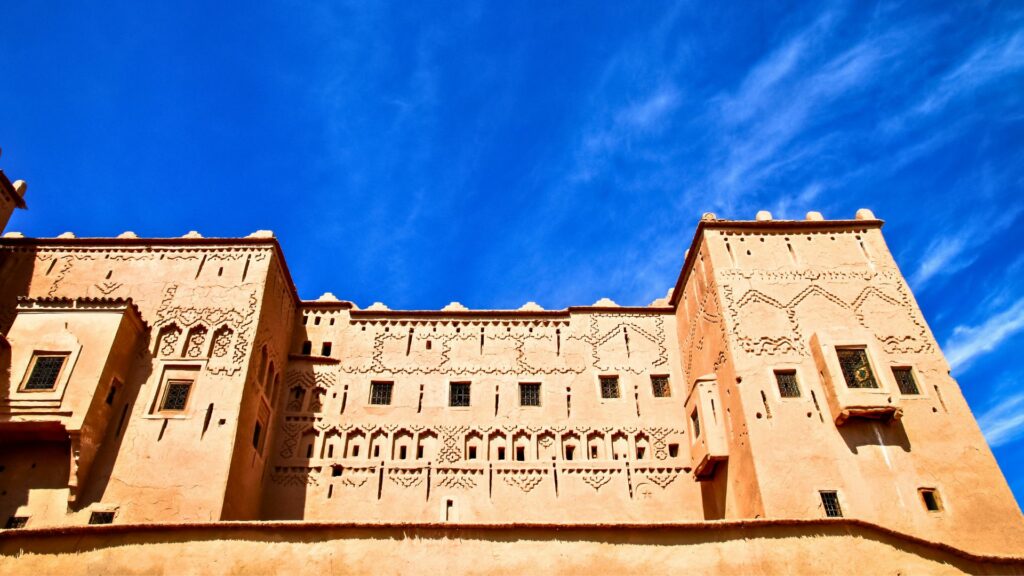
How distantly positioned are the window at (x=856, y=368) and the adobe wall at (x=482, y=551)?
5.39 metres

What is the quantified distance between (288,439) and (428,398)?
13.9 ft

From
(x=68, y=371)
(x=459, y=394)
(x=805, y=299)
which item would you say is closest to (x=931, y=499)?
(x=805, y=299)

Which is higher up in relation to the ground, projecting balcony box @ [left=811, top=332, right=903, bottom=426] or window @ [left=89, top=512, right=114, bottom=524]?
projecting balcony box @ [left=811, top=332, right=903, bottom=426]

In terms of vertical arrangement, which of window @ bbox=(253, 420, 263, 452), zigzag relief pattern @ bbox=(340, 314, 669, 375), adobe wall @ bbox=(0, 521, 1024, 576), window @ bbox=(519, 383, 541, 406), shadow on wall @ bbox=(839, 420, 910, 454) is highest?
zigzag relief pattern @ bbox=(340, 314, 669, 375)

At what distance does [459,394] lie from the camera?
2214 cm

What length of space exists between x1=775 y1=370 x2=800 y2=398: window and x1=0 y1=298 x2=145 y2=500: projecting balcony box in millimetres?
16353

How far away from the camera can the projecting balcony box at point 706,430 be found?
1847cm

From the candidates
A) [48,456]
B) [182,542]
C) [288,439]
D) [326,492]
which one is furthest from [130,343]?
[182,542]

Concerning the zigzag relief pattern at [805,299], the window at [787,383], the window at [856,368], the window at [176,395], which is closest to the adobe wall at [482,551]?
the window at [787,383]

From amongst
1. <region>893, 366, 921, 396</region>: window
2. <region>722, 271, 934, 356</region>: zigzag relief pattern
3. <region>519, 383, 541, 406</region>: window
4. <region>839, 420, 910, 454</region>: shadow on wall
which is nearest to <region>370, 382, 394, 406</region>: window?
<region>519, 383, 541, 406</region>: window

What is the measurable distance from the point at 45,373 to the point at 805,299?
19.2 m

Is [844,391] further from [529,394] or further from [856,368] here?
[529,394]

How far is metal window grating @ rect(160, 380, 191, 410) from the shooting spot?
17.7 metres

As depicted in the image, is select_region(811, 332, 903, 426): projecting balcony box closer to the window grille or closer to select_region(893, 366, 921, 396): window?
select_region(893, 366, 921, 396): window
